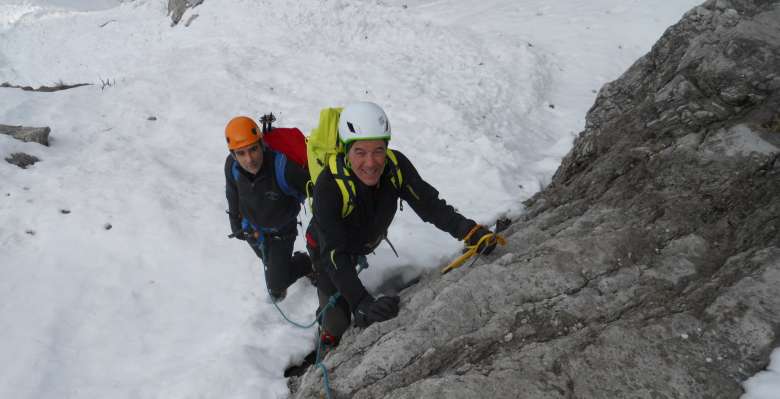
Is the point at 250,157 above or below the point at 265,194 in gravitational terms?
above

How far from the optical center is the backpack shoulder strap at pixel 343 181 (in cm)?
395

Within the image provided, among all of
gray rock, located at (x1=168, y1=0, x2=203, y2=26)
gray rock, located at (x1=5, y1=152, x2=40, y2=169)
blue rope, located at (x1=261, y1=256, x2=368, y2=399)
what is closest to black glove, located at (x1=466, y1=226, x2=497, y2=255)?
blue rope, located at (x1=261, y1=256, x2=368, y2=399)

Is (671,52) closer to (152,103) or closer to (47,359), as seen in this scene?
(47,359)

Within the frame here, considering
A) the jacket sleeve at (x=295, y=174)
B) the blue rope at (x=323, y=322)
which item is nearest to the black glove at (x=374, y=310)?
the blue rope at (x=323, y=322)

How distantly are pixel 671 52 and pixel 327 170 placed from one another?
16.9 feet

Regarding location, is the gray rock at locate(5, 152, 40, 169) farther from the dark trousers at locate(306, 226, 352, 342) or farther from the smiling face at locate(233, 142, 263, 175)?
the dark trousers at locate(306, 226, 352, 342)

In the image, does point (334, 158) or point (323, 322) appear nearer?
point (334, 158)

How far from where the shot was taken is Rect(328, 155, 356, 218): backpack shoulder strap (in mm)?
3947

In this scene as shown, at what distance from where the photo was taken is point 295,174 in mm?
5469

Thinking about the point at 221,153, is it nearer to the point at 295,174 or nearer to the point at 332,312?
the point at 295,174

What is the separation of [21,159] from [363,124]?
8417 millimetres

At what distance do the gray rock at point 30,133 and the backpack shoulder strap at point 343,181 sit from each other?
8.50 metres

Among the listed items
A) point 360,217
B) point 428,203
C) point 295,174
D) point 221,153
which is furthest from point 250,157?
point 221,153

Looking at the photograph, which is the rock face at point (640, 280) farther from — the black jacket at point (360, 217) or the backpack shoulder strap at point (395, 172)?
the backpack shoulder strap at point (395, 172)
